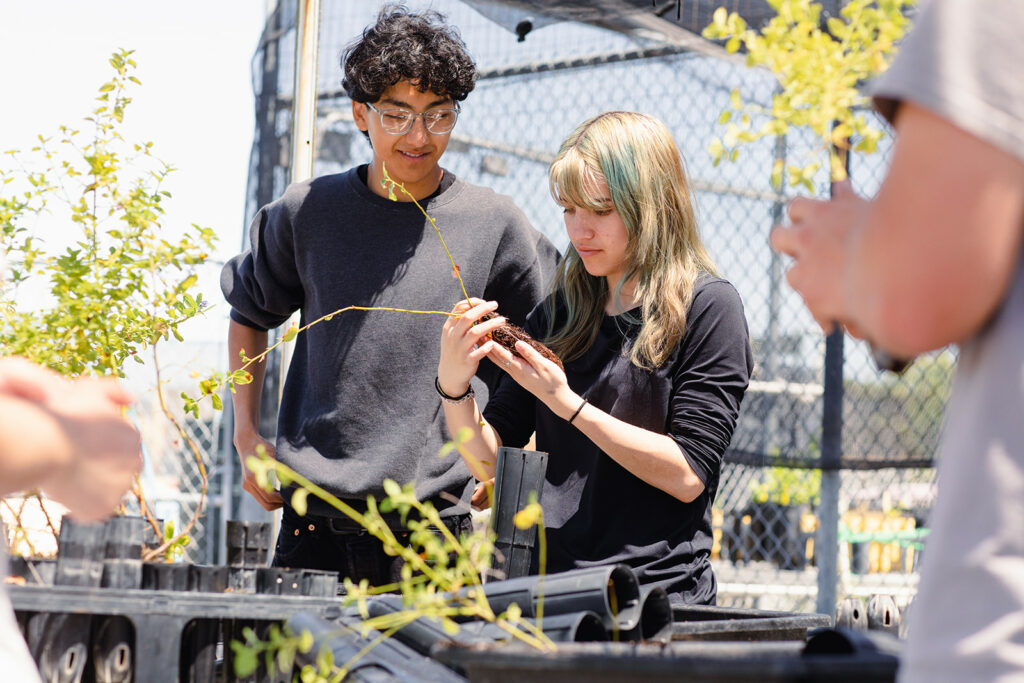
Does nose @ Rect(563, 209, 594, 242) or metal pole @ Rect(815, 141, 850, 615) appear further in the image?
metal pole @ Rect(815, 141, 850, 615)

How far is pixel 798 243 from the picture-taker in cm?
73

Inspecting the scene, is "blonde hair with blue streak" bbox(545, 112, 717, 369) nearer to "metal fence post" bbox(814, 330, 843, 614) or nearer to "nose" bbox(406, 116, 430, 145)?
"nose" bbox(406, 116, 430, 145)

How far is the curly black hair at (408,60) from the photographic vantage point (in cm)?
215

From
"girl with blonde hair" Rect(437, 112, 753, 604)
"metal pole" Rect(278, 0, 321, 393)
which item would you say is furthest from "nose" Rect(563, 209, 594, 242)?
"metal pole" Rect(278, 0, 321, 393)

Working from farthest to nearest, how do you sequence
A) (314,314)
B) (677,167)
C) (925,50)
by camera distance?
(314,314)
(677,167)
(925,50)

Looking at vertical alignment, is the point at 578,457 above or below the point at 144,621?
above

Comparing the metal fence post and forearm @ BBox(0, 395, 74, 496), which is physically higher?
the metal fence post

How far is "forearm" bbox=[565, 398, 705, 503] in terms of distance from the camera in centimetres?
155

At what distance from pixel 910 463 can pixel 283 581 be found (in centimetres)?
199

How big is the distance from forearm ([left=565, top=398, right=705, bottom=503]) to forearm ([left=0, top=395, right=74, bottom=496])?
0.93 m

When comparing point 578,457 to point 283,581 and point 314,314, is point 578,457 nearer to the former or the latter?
point 283,581

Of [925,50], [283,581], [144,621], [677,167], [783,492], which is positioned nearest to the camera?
[925,50]

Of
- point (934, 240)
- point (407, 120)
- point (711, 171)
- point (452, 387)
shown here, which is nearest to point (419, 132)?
point (407, 120)

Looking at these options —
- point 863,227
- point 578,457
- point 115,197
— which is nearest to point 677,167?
point 578,457
